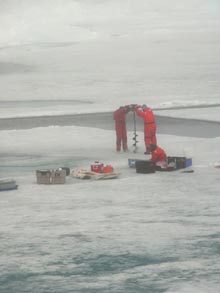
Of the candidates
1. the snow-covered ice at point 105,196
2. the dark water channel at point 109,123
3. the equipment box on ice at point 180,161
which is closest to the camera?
the snow-covered ice at point 105,196

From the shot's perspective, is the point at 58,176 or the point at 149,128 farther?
the point at 149,128

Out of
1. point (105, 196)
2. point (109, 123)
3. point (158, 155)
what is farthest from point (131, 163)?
point (109, 123)

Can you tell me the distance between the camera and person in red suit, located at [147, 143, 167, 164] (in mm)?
16938

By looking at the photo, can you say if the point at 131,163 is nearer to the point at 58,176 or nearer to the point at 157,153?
the point at 157,153

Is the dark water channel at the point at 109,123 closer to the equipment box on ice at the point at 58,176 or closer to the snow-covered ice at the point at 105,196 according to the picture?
the snow-covered ice at the point at 105,196

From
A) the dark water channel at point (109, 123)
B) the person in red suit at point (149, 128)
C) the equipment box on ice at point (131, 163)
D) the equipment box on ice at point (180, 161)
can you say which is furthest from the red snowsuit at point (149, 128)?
the dark water channel at point (109, 123)

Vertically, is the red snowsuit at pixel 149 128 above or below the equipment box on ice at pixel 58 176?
above

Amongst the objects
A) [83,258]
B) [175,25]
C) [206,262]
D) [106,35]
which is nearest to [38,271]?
[83,258]

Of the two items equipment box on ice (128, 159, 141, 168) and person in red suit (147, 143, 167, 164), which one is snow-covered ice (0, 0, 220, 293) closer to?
equipment box on ice (128, 159, 141, 168)

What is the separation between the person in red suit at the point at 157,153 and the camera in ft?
55.6

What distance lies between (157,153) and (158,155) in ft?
0.39

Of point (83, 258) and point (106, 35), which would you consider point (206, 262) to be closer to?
point (83, 258)

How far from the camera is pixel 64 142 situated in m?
21.2

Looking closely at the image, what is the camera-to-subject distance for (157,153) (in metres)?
17.0
